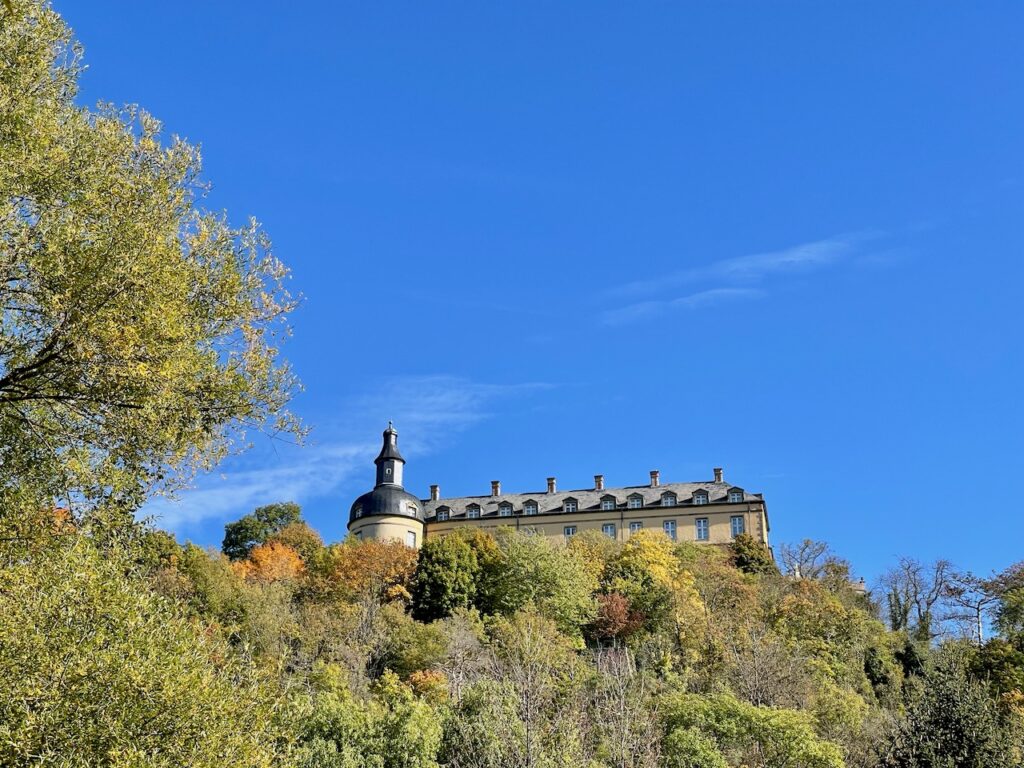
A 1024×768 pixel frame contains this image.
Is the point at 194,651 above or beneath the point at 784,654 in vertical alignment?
beneath

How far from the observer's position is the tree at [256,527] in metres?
73.9

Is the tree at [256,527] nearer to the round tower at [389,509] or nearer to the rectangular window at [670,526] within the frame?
the round tower at [389,509]

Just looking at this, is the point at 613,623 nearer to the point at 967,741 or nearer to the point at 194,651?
the point at 967,741

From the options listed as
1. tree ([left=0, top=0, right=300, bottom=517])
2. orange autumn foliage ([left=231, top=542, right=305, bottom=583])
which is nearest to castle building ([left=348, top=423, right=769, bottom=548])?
orange autumn foliage ([left=231, top=542, right=305, bottom=583])

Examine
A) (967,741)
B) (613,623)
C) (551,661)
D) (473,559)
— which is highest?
(473,559)

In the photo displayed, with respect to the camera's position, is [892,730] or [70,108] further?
[892,730]

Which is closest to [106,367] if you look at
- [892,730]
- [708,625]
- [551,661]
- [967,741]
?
[967,741]

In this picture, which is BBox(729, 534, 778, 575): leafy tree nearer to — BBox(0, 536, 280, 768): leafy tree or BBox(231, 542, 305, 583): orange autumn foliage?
BBox(231, 542, 305, 583): orange autumn foliage

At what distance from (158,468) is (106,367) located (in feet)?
6.31

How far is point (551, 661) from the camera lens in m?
33.1

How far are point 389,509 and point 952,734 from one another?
5451cm

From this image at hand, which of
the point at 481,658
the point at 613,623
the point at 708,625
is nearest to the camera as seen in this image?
the point at 481,658

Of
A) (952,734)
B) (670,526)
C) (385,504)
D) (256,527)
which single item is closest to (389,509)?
(385,504)

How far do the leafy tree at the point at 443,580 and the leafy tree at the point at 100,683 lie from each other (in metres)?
35.8
